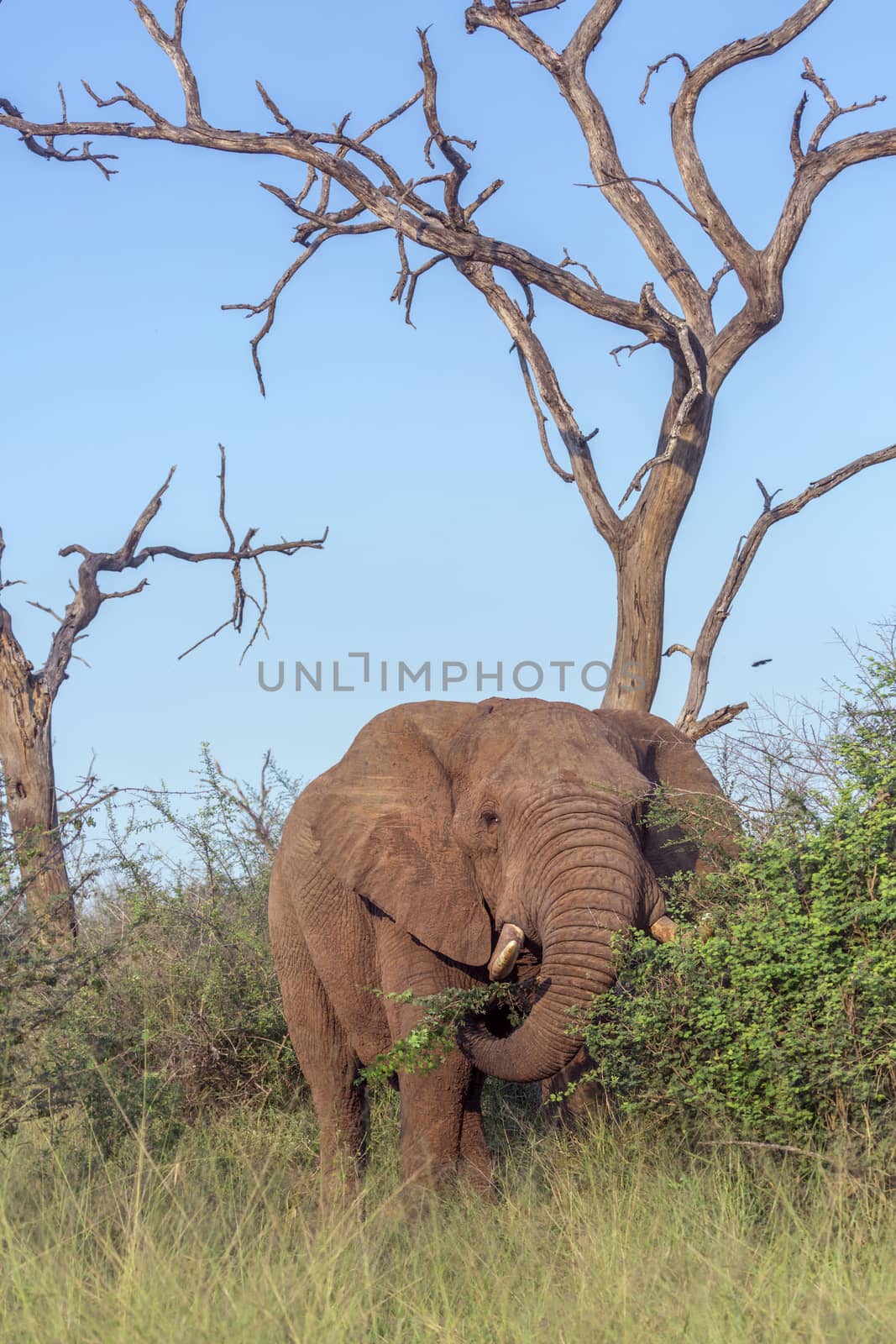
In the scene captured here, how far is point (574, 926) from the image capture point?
→ 6.17 m

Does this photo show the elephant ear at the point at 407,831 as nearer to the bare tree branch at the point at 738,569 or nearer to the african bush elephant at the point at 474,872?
the african bush elephant at the point at 474,872

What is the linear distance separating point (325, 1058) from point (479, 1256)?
274 centimetres

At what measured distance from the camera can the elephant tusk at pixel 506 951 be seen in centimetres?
642

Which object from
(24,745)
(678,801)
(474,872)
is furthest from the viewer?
(24,745)

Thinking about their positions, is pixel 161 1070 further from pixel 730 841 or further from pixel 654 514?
pixel 654 514

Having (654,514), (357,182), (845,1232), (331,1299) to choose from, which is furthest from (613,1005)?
(357,182)

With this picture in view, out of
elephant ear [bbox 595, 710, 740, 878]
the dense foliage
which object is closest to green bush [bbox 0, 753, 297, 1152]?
the dense foliage

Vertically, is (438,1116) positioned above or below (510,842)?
below

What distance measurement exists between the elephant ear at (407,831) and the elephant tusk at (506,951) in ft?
0.51

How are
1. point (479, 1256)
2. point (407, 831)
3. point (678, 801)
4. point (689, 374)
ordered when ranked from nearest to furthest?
point (479, 1256)
point (407, 831)
point (678, 801)
point (689, 374)

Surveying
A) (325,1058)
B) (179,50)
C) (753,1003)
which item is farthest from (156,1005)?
(179,50)

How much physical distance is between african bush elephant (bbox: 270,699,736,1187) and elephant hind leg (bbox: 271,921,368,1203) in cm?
22

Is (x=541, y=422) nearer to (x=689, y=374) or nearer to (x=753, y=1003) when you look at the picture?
(x=689, y=374)

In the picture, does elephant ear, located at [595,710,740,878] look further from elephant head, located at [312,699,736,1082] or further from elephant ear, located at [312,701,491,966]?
elephant ear, located at [312,701,491,966]
